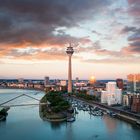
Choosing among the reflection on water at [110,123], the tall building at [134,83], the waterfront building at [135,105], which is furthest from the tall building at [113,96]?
the tall building at [134,83]

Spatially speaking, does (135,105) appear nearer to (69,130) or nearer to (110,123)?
(110,123)

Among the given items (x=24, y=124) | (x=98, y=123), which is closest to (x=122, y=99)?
(x=98, y=123)

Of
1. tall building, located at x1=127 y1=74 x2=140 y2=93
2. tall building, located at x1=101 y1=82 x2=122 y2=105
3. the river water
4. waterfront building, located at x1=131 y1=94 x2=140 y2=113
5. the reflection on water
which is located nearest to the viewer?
the river water

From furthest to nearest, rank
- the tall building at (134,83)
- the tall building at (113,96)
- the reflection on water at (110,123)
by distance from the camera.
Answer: the tall building at (134,83) → the tall building at (113,96) → the reflection on water at (110,123)

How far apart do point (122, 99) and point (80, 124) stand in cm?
837

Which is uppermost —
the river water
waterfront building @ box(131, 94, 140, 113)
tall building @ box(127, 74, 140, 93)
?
tall building @ box(127, 74, 140, 93)

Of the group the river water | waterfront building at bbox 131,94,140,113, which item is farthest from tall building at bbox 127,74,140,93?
the river water

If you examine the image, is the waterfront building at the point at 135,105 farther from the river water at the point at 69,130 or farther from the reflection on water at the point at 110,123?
the river water at the point at 69,130

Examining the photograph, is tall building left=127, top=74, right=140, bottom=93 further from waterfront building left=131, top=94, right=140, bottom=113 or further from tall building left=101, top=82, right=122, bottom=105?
waterfront building left=131, top=94, right=140, bottom=113

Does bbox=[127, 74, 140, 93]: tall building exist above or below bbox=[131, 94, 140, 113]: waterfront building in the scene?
above

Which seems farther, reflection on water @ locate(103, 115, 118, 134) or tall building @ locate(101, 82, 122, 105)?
tall building @ locate(101, 82, 122, 105)

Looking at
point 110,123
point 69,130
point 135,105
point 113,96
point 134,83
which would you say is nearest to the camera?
point 69,130

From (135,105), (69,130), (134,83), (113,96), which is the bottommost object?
(69,130)

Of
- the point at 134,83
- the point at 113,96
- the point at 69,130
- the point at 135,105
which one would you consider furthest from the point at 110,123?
the point at 134,83
